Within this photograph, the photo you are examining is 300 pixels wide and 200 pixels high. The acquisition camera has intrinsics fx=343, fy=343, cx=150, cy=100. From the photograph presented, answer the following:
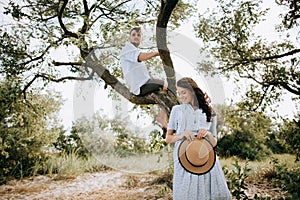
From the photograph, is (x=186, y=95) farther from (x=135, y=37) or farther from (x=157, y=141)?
(x=157, y=141)

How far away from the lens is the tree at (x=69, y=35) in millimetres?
4961

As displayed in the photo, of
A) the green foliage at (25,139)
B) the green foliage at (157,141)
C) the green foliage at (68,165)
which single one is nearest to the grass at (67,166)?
the green foliage at (68,165)

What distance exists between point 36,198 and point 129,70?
502 centimetres

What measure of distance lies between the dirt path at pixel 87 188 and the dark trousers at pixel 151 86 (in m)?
3.38

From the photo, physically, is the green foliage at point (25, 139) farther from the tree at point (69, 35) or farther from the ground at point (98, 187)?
the tree at point (69, 35)

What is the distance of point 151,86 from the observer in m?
3.86

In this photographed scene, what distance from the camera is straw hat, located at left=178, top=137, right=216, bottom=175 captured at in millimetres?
2855

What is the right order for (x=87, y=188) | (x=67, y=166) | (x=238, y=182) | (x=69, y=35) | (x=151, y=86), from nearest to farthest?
(x=151, y=86), (x=238, y=182), (x=69, y=35), (x=87, y=188), (x=67, y=166)

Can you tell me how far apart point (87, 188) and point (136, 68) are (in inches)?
212

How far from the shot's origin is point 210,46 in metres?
7.02

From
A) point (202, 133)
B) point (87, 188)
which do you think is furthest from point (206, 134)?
point (87, 188)

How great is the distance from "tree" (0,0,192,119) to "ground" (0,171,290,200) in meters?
2.71

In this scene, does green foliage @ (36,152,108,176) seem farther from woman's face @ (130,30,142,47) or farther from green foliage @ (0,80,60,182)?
woman's face @ (130,30,142,47)

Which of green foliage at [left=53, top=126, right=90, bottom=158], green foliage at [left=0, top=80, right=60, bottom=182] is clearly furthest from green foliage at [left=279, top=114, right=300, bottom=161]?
green foliage at [left=53, top=126, right=90, bottom=158]
